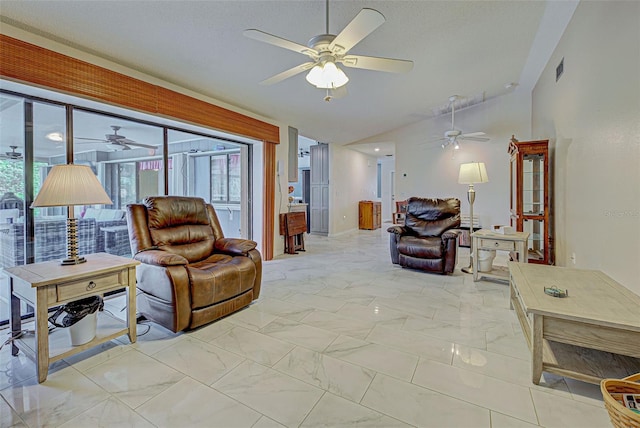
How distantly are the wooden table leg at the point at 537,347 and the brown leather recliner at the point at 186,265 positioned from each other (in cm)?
220

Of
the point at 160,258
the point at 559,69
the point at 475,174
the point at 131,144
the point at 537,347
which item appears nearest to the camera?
the point at 537,347

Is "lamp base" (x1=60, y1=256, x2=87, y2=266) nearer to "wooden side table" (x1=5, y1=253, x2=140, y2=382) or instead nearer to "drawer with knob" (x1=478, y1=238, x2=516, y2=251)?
"wooden side table" (x1=5, y1=253, x2=140, y2=382)

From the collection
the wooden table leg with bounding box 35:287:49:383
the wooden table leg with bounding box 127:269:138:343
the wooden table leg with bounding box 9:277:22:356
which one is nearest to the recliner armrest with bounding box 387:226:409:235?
the wooden table leg with bounding box 127:269:138:343

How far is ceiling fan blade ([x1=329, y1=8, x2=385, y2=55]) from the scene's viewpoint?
1.58 m

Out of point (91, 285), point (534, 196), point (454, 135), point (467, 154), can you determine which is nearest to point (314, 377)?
point (91, 285)

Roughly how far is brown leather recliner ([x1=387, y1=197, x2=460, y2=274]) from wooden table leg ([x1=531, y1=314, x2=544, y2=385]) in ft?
7.47

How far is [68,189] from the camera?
204 cm

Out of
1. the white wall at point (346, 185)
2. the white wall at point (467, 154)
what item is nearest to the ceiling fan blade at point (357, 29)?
the white wall at point (467, 154)

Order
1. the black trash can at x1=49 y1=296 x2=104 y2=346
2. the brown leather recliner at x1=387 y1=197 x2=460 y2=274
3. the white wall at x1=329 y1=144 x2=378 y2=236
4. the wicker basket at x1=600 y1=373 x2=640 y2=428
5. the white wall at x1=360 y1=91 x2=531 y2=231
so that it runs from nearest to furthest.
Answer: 1. the wicker basket at x1=600 y1=373 x2=640 y2=428
2. the black trash can at x1=49 y1=296 x2=104 y2=346
3. the brown leather recliner at x1=387 y1=197 x2=460 y2=274
4. the white wall at x1=360 y1=91 x2=531 y2=231
5. the white wall at x1=329 y1=144 x2=378 y2=236

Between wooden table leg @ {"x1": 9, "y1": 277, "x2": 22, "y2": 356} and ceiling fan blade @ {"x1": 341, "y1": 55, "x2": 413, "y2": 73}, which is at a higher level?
ceiling fan blade @ {"x1": 341, "y1": 55, "x2": 413, "y2": 73}

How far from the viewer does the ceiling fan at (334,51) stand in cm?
170

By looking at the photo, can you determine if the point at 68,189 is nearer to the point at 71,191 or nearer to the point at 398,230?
the point at 71,191

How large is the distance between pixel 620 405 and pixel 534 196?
3890 mm

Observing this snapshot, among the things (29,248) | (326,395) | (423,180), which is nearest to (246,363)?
(326,395)
